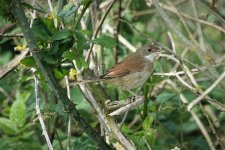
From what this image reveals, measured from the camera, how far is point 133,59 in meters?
4.72

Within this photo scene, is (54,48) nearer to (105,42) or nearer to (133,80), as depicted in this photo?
(105,42)

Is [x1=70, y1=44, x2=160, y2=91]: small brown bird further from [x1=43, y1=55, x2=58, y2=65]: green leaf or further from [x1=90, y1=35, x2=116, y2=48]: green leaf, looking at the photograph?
[x1=43, y1=55, x2=58, y2=65]: green leaf

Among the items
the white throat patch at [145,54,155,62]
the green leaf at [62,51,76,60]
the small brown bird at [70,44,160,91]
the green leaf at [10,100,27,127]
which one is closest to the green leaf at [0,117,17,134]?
the green leaf at [10,100,27,127]

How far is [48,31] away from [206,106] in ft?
9.05

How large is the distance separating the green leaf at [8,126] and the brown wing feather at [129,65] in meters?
0.91

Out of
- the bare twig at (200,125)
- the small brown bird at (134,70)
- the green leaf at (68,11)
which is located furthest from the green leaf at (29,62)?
the bare twig at (200,125)

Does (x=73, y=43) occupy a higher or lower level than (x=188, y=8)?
higher

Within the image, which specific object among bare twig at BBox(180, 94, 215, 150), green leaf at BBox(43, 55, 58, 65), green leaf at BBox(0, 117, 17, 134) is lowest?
bare twig at BBox(180, 94, 215, 150)

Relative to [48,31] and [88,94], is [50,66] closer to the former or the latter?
[48,31]

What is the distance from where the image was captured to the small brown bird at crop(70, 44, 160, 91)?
4309 mm

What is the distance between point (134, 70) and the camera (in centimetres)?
471

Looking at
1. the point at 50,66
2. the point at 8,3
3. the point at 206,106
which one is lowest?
the point at 206,106

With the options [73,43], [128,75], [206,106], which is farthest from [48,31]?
[206,106]

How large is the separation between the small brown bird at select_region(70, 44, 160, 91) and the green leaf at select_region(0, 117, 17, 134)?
84 cm
